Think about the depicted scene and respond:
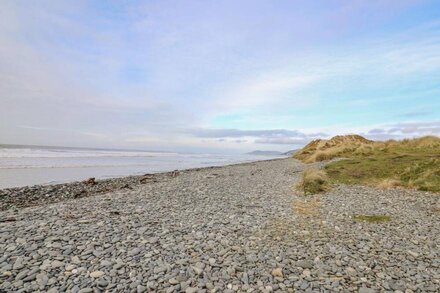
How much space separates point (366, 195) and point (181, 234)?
37.1 feet

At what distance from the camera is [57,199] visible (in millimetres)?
17609

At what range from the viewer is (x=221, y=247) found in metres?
8.54

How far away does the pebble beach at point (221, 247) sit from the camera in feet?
21.7

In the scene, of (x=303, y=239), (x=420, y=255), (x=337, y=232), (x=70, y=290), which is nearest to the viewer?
(x=70, y=290)

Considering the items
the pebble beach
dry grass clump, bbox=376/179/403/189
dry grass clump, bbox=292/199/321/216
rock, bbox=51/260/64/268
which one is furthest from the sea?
dry grass clump, bbox=376/179/403/189

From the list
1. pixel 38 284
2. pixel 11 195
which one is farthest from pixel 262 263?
pixel 11 195

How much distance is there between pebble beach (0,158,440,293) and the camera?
6613 mm

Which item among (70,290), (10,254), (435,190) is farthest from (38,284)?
(435,190)

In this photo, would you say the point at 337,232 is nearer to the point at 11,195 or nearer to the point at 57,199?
the point at 57,199

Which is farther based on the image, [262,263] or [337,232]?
[337,232]

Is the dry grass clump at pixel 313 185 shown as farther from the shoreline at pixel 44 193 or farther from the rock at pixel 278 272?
the shoreline at pixel 44 193

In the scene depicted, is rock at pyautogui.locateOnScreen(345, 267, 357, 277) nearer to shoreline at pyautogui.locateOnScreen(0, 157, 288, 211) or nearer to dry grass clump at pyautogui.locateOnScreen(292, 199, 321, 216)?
dry grass clump at pyautogui.locateOnScreen(292, 199, 321, 216)

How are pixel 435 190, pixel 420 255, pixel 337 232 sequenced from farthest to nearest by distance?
pixel 435 190
pixel 337 232
pixel 420 255

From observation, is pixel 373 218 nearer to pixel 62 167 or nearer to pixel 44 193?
pixel 44 193
